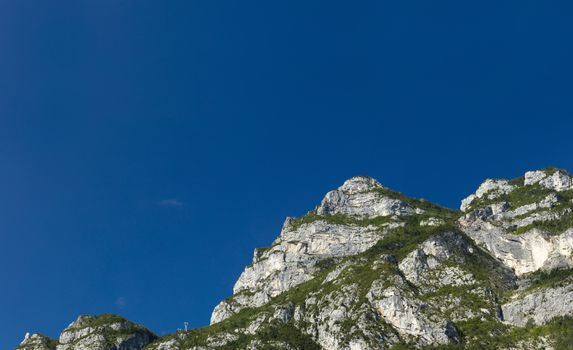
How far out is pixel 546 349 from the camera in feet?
648

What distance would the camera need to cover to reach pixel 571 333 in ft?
646

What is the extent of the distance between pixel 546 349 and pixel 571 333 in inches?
363
